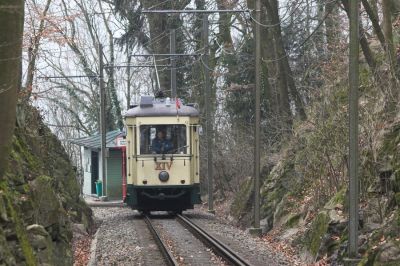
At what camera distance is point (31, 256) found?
788 cm

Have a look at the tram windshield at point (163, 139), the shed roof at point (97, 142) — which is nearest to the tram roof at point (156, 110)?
the tram windshield at point (163, 139)

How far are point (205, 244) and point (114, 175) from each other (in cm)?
2366

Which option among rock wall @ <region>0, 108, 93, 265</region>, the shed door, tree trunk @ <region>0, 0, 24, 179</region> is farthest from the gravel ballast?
the shed door

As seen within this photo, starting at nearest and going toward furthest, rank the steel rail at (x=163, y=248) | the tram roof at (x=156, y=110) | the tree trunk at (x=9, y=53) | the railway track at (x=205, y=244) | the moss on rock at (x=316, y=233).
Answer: the tree trunk at (x=9, y=53) < the railway track at (x=205, y=244) < the steel rail at (x=163, y=248) < the moss on rock at (x=316, y=233) < the tram roof at (x=156, y=110)

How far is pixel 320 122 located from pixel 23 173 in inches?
284

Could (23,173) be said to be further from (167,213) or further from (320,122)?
(167,213)

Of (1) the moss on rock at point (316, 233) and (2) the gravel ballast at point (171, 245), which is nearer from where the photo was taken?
(1) the moss on rock at point (316, 233)

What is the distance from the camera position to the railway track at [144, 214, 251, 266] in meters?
12.1

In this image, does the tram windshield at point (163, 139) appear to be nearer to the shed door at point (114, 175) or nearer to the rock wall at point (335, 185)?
the rock wall at point (335, 185)

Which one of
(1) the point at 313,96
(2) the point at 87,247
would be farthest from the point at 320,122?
(2) the point at 87,247

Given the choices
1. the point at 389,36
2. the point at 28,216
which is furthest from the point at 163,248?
the point at 389,36

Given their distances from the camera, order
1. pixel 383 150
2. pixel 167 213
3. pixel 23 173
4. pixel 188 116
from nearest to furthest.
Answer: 1. pixel 23 173
2. pixel 383 150
3. pixel 188 116
4. pixel 167 213

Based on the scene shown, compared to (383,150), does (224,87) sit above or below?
above

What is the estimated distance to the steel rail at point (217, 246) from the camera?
11967mm
